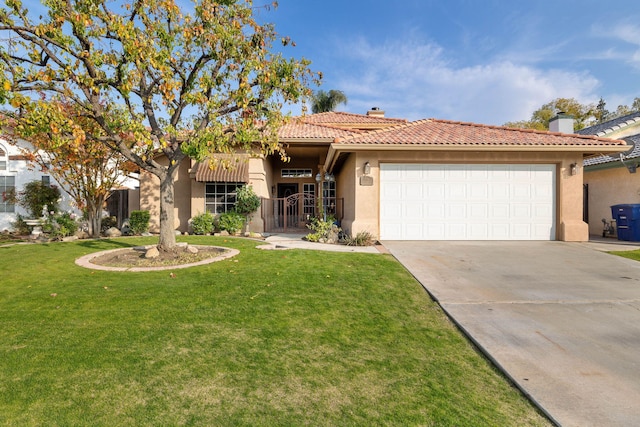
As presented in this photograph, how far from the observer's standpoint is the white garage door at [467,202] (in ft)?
38.1

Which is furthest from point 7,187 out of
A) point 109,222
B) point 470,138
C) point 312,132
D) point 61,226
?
point 470,138

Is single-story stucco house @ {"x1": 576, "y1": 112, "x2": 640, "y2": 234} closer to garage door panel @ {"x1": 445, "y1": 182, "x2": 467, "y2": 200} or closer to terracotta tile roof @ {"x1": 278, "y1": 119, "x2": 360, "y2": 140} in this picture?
garage door panel @ {"x1": 445, "y1": 182, "x2": 467, "y2": 200}

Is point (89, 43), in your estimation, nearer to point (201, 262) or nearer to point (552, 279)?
point (201, 262)

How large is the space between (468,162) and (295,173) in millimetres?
9972

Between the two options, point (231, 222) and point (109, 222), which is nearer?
point (231, 222)

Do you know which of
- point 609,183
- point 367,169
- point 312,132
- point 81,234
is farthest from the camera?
point 312,132

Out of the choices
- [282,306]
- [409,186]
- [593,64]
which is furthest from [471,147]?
[593,64]

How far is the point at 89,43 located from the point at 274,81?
4350 millimetres

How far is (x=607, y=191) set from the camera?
1432 centimetres

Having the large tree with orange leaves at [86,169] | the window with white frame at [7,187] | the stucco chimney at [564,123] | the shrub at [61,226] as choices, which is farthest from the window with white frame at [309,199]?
the window with white frame at [7,187]

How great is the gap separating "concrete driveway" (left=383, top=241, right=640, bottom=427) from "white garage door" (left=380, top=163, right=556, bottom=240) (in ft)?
9.22

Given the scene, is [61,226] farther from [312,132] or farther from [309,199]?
[312,132]

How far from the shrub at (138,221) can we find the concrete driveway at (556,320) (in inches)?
485

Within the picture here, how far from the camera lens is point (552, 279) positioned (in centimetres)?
653
